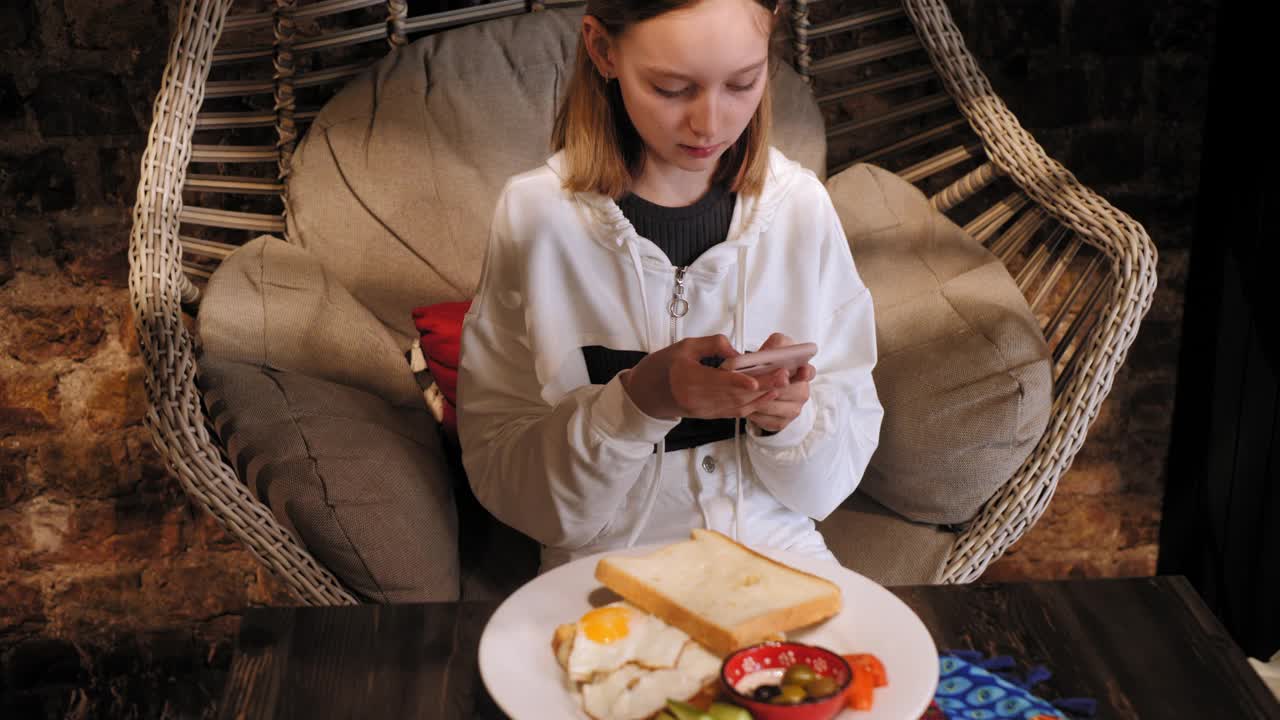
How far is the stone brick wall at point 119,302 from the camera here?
1929mm

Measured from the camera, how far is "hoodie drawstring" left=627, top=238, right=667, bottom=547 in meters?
1.23

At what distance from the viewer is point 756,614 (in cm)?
89

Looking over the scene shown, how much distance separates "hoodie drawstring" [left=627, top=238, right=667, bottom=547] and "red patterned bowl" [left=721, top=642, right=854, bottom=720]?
41cm

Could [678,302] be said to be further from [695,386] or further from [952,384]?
[952,384]

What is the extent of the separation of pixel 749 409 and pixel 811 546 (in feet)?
1.01

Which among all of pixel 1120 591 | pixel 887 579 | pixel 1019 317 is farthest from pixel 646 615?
pixel 1019 317

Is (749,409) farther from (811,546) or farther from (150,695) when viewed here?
(150,695)

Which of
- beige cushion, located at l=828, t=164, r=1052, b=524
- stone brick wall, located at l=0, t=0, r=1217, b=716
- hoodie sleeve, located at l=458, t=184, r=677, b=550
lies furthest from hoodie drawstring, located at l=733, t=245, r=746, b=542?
stone brick wall, located at l=0, t=0, r=1217, b=716

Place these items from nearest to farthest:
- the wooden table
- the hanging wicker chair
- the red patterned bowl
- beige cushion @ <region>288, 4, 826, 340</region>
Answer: the red patterned bowl
the wooden table
the hanging wicker chair
beige cushion @ <region>288, 4, 826, 340</region>

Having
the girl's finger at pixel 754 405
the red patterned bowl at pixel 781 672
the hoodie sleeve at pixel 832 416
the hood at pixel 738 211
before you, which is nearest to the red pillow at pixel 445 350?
the hood at pixel 738 211

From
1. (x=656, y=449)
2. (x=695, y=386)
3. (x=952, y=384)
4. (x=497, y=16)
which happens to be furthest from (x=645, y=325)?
(x=497, y=16)

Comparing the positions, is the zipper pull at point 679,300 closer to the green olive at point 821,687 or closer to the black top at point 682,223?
the black top at point 682,223

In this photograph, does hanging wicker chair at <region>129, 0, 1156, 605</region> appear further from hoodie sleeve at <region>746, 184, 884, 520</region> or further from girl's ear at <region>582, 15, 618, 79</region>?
girl's ear at <region>582, 15, 618, 79</region>

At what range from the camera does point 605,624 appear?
0.89m
